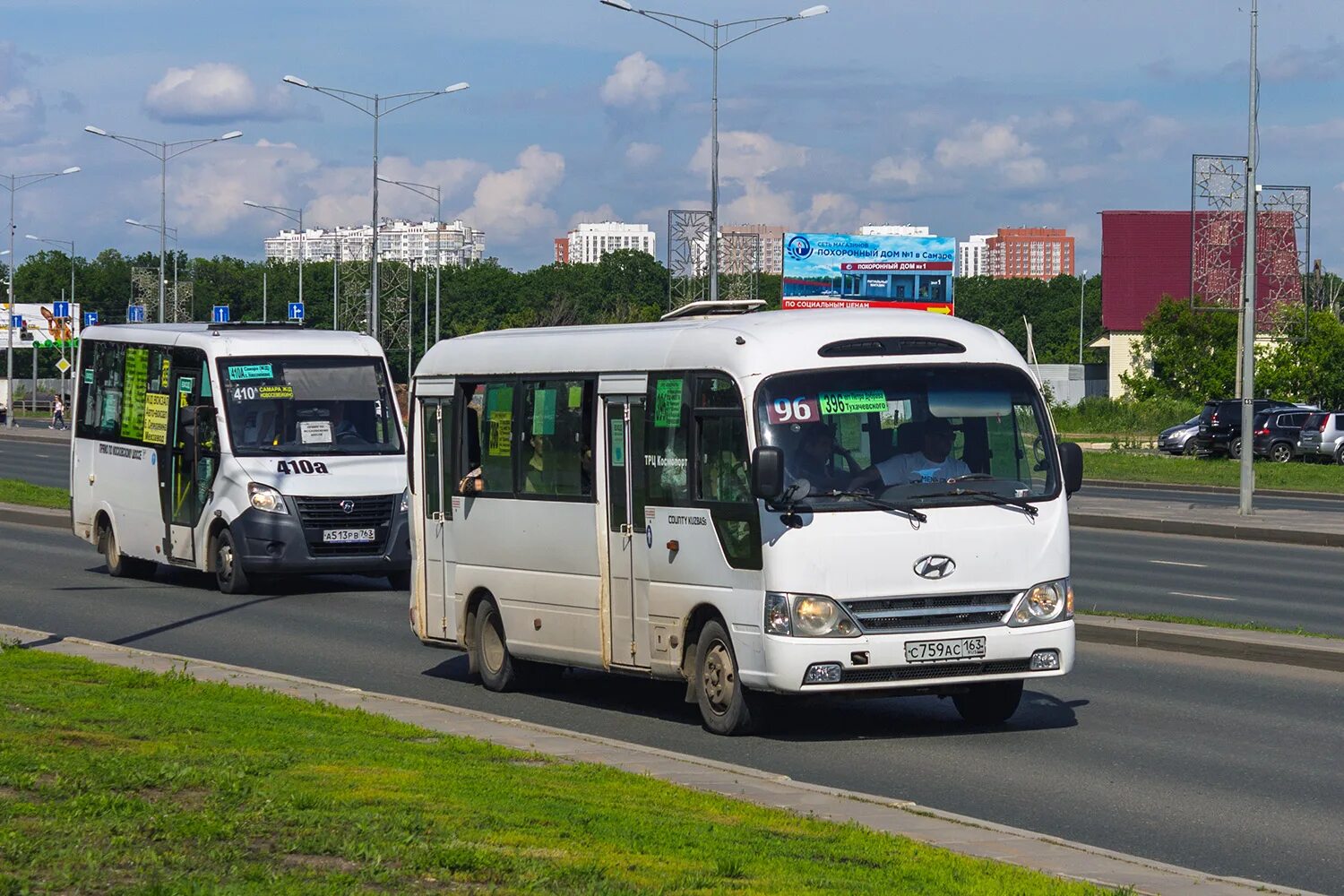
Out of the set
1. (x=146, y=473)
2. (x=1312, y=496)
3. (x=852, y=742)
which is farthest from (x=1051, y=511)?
(x=1312, y=496)

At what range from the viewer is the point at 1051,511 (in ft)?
37.0

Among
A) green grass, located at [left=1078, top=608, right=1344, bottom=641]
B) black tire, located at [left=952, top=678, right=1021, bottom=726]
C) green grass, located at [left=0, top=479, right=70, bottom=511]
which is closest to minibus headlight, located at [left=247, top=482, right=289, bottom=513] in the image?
green grass, located at [left=1078, top=608, right=1344, bottom=641]

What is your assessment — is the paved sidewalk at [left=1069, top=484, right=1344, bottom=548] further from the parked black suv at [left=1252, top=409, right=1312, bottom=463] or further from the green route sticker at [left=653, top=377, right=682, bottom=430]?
the parked black suv at [left=1252, top=409, right=1312, bottom=463]

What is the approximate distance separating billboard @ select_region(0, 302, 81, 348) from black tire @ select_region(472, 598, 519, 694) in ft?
195

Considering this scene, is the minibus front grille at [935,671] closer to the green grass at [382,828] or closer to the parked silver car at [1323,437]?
the green grass at [382,828]

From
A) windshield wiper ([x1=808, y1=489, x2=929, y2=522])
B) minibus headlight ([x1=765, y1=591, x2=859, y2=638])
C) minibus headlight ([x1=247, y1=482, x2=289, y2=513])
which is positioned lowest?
minibus headlight ([x1=765, y1=591, x2=859, y2=638])

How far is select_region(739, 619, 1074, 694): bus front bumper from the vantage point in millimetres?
10680

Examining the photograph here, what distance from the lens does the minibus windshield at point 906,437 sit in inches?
437

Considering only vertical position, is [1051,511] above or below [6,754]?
above

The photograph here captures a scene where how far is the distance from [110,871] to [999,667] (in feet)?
20.4

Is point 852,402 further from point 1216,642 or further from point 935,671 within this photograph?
point 1216,642

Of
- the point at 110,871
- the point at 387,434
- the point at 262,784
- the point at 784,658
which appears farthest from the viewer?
the point at 387,434

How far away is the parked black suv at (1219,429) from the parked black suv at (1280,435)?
0.67 metres

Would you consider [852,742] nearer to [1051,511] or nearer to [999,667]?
[999,667]
